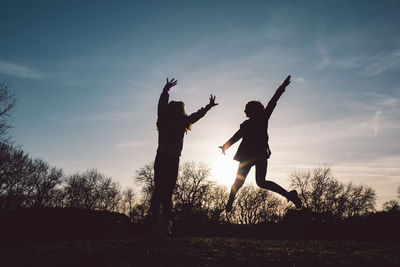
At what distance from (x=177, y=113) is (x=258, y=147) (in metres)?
1.89

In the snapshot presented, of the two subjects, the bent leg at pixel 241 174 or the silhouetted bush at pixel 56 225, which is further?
the silhouetted bush at pixel 56 225

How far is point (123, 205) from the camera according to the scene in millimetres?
69625

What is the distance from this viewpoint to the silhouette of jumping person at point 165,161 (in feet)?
18.0

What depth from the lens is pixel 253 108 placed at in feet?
19.1

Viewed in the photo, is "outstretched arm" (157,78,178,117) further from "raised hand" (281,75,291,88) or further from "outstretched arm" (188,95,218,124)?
"raised hand" (281,75,291,88)

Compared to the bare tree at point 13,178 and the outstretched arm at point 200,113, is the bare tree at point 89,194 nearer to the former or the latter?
the bare tree at point 13,178

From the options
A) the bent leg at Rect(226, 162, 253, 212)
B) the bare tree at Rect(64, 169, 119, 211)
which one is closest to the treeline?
the bare tree at Rect(64, 169, 119, 211)

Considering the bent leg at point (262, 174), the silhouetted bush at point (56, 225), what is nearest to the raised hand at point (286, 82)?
the bent leg at point (262, 174)

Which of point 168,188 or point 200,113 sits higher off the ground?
point 200,113

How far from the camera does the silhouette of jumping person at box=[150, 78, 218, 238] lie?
18.0ft

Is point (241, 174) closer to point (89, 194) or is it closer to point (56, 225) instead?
point (56, 225)

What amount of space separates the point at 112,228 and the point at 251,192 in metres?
55.8

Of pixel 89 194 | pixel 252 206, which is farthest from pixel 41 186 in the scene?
pixel 252 206

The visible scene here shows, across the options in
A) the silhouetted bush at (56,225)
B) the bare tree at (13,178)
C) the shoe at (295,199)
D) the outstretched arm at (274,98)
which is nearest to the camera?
the outstretched arm at (274,98)
